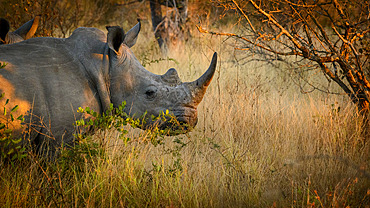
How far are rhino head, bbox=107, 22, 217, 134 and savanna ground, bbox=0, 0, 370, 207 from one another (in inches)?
8.0

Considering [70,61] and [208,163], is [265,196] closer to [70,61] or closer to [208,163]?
[208,163]

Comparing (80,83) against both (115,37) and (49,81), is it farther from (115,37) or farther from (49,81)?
(115,37)

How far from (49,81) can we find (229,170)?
170 centimetres

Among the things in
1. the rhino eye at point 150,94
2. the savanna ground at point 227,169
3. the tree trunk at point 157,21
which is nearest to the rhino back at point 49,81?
the savanna ground at point 227,169

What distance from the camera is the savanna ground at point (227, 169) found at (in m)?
3.00

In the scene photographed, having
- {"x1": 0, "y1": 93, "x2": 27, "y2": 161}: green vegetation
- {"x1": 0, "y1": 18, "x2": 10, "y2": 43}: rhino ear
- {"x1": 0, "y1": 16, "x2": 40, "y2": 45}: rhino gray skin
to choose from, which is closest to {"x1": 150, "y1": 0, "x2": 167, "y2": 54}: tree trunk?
{"x1": 0, "y1": 16, "x2": 40, "y2": 45}: rhino gray skin

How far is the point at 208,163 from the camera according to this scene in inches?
154

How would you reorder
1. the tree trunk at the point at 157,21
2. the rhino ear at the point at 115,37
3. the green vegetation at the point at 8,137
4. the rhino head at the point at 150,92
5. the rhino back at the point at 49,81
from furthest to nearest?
1. the tree trunk at the point at 157,21
2. the rhino head at the point at 150,92
3. the rhino ear at the point at 115,37
4. the rhino back at the point at 49,81
5. the green vegetation at the point at 8,137

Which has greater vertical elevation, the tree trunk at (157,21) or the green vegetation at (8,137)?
the tree trunk at (157,21)

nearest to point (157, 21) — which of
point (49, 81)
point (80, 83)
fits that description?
point (80, 83)

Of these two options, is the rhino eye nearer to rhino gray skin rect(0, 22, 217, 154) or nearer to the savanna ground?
rhino gray skin rect(0, 22, 217, 154)

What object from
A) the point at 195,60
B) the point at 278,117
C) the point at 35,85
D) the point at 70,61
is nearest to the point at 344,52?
the point at 278,117

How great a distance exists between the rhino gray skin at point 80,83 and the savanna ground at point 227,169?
0.27m

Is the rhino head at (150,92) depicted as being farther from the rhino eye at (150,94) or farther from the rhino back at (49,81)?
the rhino back at (49,81)
